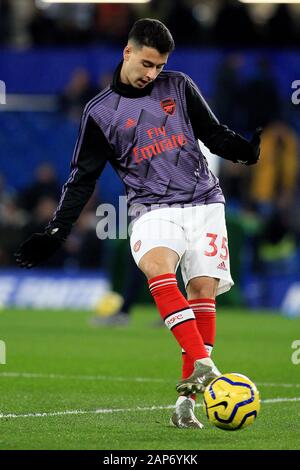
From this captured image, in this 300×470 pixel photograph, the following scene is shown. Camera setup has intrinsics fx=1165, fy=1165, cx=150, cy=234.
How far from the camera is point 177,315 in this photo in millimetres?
6473

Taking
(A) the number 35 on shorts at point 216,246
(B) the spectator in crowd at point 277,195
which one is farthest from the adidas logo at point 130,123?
(B) the spectator in crowd at point 277,195

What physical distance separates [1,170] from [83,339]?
9535 mm

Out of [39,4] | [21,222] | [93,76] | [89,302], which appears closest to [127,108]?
[89,302]

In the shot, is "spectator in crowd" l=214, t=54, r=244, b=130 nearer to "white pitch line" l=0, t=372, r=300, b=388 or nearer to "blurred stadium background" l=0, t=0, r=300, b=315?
"blurred stadium background" l=0, t=0, r=300, b=315

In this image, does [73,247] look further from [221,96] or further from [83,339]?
[83,339]

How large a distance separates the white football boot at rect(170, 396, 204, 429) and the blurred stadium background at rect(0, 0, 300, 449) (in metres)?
1.67

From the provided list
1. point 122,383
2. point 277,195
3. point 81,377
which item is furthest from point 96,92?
point 122,383

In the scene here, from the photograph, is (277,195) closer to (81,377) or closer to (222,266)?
(81,377)

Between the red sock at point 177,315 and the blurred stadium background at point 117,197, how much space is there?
79.1 inches

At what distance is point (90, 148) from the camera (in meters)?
6.90

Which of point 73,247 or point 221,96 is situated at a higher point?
point 221,96
